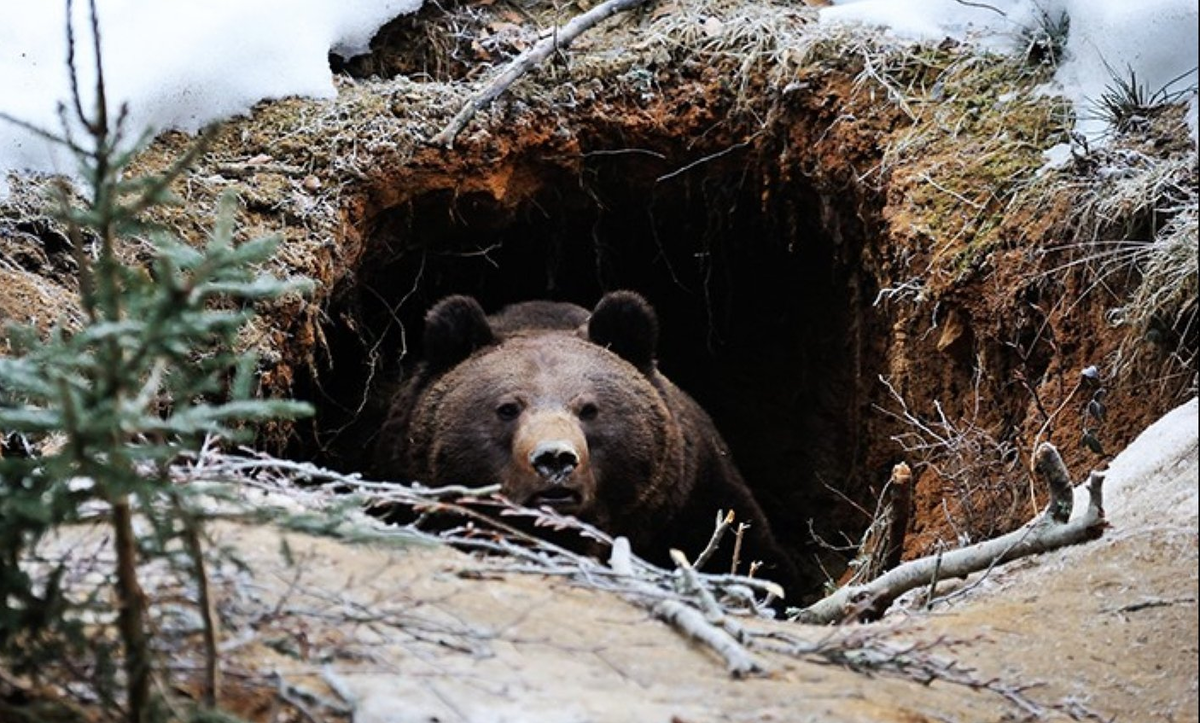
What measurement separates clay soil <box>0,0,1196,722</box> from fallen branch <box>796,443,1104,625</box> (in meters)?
0.09

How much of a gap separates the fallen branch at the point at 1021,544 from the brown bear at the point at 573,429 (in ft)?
6.00

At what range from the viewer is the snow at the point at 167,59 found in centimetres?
736

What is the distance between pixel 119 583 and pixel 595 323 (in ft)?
17.0

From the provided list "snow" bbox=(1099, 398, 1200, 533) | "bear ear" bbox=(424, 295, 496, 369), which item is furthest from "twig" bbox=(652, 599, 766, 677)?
"bear ear" bbox=(424, 295, 496, 369)

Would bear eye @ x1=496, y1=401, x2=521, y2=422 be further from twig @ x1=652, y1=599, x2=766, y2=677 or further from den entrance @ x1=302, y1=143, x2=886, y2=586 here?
twig @ x1=652, y1=599, x2=766, y2=677

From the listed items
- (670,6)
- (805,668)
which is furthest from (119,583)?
(670,6)

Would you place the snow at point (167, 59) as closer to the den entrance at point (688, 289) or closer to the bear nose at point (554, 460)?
the den entrance at point (688, 289)

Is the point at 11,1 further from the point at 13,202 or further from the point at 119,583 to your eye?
the point at 119,583

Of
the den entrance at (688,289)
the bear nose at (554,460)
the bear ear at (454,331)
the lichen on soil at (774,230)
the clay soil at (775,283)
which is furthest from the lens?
the den entrance at (688,289)

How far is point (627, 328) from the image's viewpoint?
320 inches

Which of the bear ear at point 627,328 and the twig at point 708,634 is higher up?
the bear ear at point 627,328

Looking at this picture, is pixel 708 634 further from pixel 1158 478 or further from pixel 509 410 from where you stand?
pixel 509 410

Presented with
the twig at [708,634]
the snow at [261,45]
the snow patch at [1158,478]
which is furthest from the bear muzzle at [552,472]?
the twig at [708,634]

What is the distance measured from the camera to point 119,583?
3.05 meters
